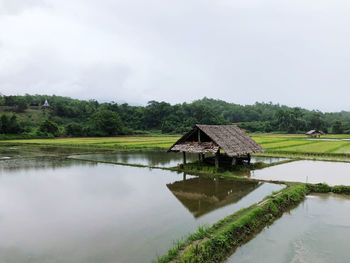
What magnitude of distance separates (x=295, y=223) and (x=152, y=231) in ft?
14.0

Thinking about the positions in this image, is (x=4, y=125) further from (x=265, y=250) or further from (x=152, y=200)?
(x=265, y=250)

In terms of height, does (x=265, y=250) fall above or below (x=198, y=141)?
below

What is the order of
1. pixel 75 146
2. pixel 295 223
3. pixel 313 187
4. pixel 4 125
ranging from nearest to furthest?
1. pixel 295 223
2. pixel 313 187
3. pixel 75 146
4. pixel 4 125

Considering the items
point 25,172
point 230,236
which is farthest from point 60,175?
point 230,236

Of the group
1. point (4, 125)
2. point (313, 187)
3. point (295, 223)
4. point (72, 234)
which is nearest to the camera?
point (72, 234)

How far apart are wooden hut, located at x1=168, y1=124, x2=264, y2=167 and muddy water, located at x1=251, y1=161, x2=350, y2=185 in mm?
1616

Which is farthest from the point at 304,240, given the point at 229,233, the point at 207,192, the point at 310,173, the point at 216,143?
the point at 310,173

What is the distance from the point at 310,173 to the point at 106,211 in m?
11.6

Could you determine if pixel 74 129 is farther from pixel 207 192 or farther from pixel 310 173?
pixel 310 173

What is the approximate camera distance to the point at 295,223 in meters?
8.05

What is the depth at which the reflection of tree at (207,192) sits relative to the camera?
9773 millimetres

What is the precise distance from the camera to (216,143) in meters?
15.1

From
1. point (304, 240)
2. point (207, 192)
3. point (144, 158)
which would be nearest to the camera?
point (304, 240)

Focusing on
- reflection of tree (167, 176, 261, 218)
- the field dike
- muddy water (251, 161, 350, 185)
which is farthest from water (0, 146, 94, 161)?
the field dike
